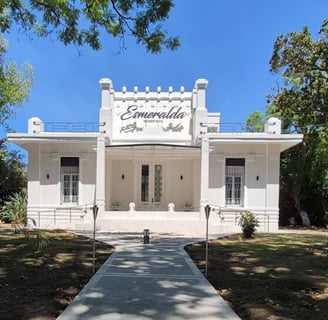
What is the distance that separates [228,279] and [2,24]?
7.91 metres

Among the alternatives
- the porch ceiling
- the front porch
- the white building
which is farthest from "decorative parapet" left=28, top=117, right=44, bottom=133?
the front porch

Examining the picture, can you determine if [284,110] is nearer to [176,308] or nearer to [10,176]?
[176,308]

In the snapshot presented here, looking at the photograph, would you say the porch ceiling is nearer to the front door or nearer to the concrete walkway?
the front door

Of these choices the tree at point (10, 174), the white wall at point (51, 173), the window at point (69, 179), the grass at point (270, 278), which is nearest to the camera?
the grass at point (270, 278)

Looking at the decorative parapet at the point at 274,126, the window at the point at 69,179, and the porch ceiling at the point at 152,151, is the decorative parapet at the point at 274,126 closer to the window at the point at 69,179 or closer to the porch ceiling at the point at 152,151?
the porch ceiling at the point at 152,151

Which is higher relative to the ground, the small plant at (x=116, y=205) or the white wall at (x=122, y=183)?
the white wall at (x=122, y=183)

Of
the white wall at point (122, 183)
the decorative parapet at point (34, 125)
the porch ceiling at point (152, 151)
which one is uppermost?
the decorative parapet at point (34, 125)

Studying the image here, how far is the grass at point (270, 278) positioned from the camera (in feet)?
18.2

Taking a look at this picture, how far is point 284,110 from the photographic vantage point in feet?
56.9

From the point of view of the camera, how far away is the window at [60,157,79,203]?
1994 cm

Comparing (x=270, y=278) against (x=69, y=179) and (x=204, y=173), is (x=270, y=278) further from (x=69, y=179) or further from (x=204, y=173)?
(x=69, y=179)

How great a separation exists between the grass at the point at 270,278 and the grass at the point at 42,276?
2.50m

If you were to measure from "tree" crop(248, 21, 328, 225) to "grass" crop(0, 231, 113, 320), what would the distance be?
10123 millimetres

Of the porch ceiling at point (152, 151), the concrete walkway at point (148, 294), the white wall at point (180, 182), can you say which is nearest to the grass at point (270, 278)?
the concrete walkway at point (148, 294)
